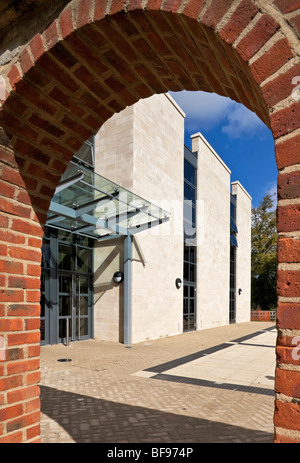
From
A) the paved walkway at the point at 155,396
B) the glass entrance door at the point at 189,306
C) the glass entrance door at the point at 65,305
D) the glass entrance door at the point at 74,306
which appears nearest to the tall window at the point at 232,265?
the glass entrance door at the point at 189,306

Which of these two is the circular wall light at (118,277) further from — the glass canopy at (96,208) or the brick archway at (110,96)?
the brick archway at (110,96)

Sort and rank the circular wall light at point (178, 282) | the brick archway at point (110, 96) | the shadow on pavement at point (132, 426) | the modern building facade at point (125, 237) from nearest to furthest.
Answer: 1. the brick archway at point (110, 96)
2. the shadow on pavement at point (132, 426)
3. the modern building facade at point (125, 237)
4. the circular wall light at point (178, 282)

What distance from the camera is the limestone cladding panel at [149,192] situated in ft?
40.6

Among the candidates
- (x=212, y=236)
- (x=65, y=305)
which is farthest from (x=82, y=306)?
(x=212, y=236)

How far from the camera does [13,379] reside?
2.21 metres

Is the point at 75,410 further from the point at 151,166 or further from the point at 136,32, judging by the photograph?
the point at 151,166

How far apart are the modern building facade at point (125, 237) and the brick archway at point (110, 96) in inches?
249

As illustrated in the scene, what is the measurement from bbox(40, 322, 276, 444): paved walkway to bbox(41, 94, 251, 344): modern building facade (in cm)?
208

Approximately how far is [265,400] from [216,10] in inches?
236

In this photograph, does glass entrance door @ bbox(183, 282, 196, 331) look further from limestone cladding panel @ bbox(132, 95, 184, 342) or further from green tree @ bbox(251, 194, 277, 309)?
green tree @ bbox(251, 194, 277, 309)

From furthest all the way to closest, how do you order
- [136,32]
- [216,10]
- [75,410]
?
[75,410]
[136,32]
[216,10]

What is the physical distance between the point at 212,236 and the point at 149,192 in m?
8.93

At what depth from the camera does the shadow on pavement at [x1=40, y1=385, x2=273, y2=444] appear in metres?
4.17

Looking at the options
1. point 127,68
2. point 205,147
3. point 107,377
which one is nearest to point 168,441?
point 107,377
